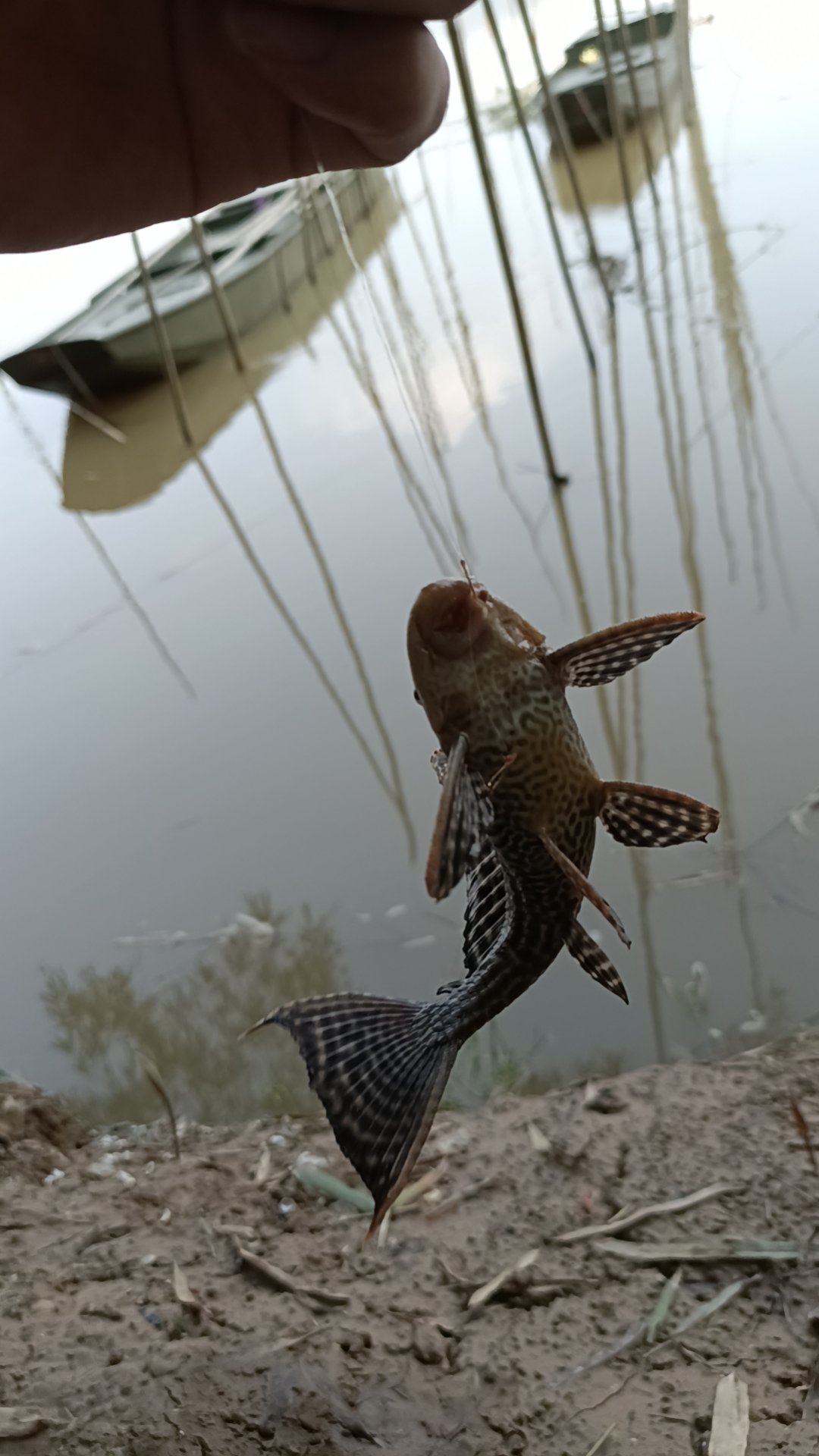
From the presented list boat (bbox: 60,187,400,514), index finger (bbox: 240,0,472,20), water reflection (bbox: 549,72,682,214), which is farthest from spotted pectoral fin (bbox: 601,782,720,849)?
water reflection (bbox: 549,72,682,214)

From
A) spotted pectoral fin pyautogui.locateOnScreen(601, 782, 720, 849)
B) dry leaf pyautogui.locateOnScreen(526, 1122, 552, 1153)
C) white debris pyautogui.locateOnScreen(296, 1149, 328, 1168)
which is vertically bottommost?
white debris pyautogui.locateOnScreen(296, 1149, 328, 1168)

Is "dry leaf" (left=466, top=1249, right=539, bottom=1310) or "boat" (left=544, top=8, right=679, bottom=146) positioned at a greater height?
"boat" (left=544, top=8, right=679, bottom=146)

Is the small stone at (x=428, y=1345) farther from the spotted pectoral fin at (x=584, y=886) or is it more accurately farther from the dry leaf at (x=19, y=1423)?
the spotted pectoral fin at (x=584, y=886)

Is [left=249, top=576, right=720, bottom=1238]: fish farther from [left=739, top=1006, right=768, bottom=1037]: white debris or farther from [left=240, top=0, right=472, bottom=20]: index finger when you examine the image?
[left=739, top=1006, right=768, bottom=1037]: white debris

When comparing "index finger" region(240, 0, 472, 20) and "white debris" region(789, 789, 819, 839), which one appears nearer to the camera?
"index finger" region(240, 0, 472, 20)

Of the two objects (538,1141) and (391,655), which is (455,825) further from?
(391,655)

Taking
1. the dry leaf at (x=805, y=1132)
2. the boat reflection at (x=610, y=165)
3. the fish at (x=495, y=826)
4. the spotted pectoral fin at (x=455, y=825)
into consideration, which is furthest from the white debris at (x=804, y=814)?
the boat reflection at (x=610, y=165)

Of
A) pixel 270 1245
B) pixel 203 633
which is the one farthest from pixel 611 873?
pixel 203 633
